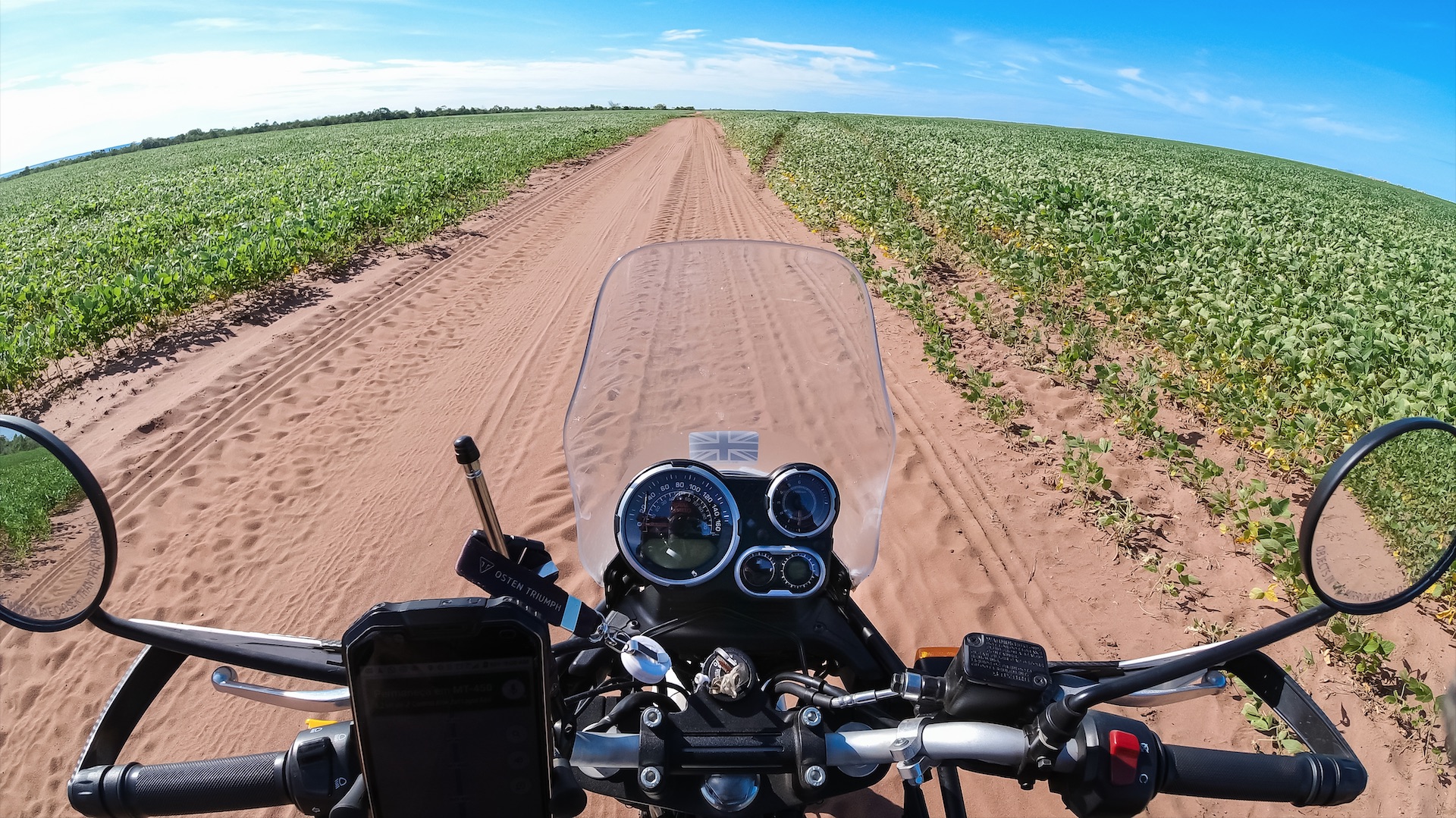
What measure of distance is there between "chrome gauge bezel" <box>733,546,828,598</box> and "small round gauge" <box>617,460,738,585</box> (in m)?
0.04

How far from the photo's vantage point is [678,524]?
75.3 inches

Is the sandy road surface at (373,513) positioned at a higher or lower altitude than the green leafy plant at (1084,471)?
lower

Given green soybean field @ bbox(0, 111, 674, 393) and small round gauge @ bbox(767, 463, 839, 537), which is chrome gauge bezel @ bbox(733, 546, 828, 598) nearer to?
small round gauge @ bbox(767, 463, 839, 537)

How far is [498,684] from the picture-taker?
106cm

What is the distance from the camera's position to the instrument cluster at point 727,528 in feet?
6.05

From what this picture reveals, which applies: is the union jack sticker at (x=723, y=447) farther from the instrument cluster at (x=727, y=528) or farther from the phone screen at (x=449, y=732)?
the phone screen at (x=449, y=732)

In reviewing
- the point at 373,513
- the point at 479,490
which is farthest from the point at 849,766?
the point at 373,513

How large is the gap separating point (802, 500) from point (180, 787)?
1.43m

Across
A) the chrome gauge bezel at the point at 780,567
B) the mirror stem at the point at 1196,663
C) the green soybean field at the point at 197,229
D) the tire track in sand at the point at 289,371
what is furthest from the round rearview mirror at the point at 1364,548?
the green soybean field at the point at 197,229

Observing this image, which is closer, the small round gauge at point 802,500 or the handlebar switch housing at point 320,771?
the handlebar switch housing at point 320,771

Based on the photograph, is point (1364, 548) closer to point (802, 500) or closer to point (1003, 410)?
point (802, 500)

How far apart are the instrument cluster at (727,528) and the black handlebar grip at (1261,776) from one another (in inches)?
32.3

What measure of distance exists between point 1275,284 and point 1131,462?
3.47m

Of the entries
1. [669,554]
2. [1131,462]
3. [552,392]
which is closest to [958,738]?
[669,554]
